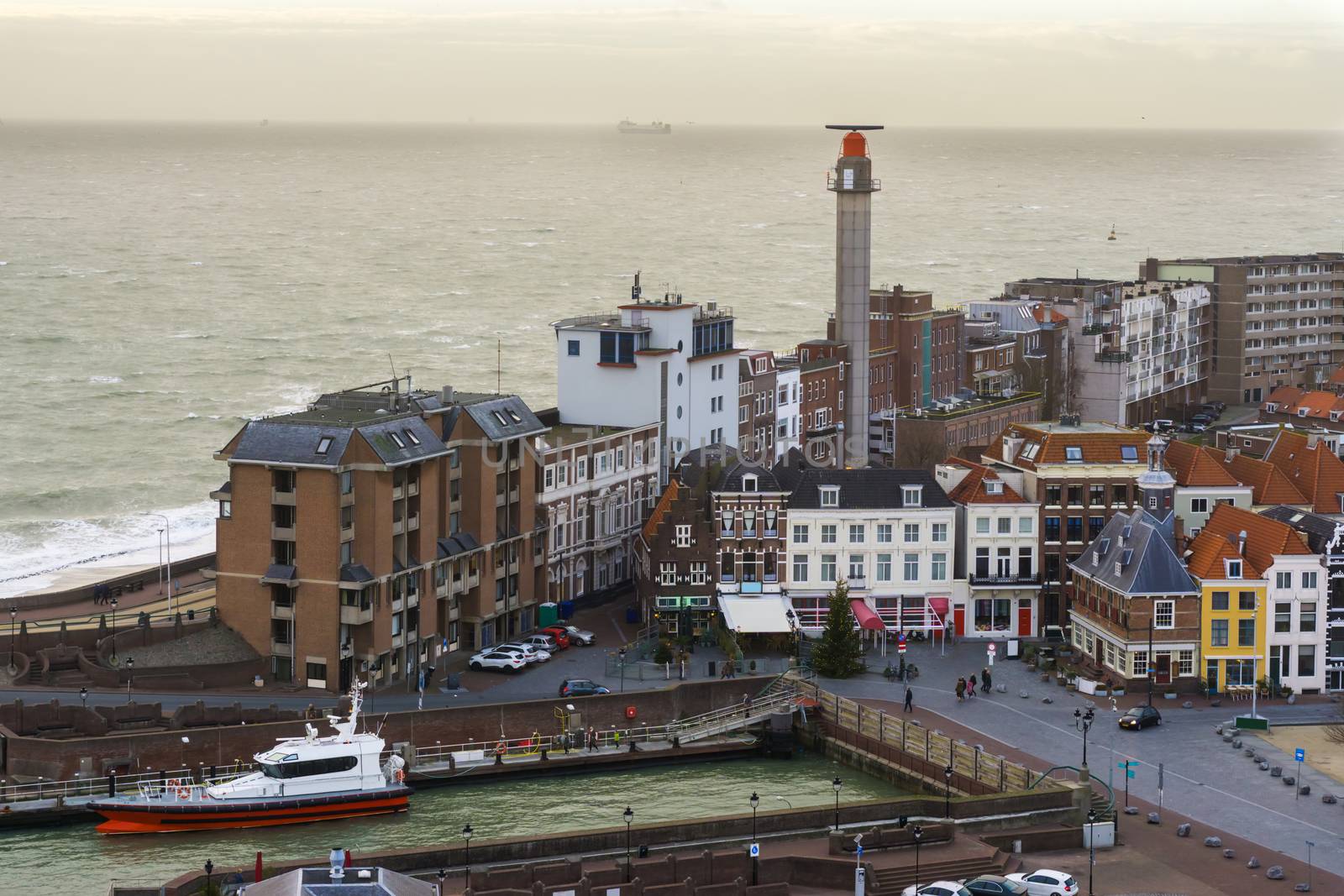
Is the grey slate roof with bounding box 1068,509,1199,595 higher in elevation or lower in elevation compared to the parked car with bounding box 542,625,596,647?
higher

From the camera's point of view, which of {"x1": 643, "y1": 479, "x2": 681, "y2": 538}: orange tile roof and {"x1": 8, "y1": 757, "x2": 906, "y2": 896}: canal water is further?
{"x1": 643, "y1": 479, "x2": 681, "y2": 538}: orange tile roof

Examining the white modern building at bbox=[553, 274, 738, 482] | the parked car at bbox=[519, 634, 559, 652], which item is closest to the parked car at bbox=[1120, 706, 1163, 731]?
the parked car at bbox=[519, 634, 559, 652]

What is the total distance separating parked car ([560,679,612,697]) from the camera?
7844 centimetres

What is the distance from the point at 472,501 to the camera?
85.7 m

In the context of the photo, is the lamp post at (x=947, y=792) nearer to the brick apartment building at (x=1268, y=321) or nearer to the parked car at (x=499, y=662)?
the parked car at (x=499, y=662)

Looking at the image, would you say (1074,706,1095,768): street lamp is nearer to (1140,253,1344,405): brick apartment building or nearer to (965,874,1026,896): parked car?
(965,874,1026,896): parked car

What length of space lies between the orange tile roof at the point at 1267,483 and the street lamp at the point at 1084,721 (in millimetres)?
18292

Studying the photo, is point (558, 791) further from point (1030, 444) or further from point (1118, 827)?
point (1030, 444)

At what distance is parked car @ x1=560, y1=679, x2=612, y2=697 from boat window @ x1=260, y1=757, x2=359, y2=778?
421 inches

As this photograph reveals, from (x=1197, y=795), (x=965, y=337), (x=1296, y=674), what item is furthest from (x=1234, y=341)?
(x=1197, y=795)

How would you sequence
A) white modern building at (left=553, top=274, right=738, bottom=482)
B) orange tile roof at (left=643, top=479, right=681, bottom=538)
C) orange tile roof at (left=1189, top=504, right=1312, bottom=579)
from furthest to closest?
white modern building at (left=553, top=274, right=738, bottom=482)
orange tile roof at (left=643, top=479, right=681, bottom=538)
orange tile roof at (left=1189, top=504, right=1312, bottom=579)

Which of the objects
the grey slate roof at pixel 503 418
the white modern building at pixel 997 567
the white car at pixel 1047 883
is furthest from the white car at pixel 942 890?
the grey slate roof at pixel 503 418

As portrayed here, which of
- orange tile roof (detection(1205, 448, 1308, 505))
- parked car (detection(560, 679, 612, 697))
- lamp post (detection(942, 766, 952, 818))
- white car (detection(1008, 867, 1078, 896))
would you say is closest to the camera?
white car (detection(1008, 867, 1078, 896))

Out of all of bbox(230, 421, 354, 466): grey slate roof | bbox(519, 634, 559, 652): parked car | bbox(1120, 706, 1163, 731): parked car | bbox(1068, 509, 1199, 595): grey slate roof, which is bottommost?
bbox(1120, 706, 1163, 731): parked car
